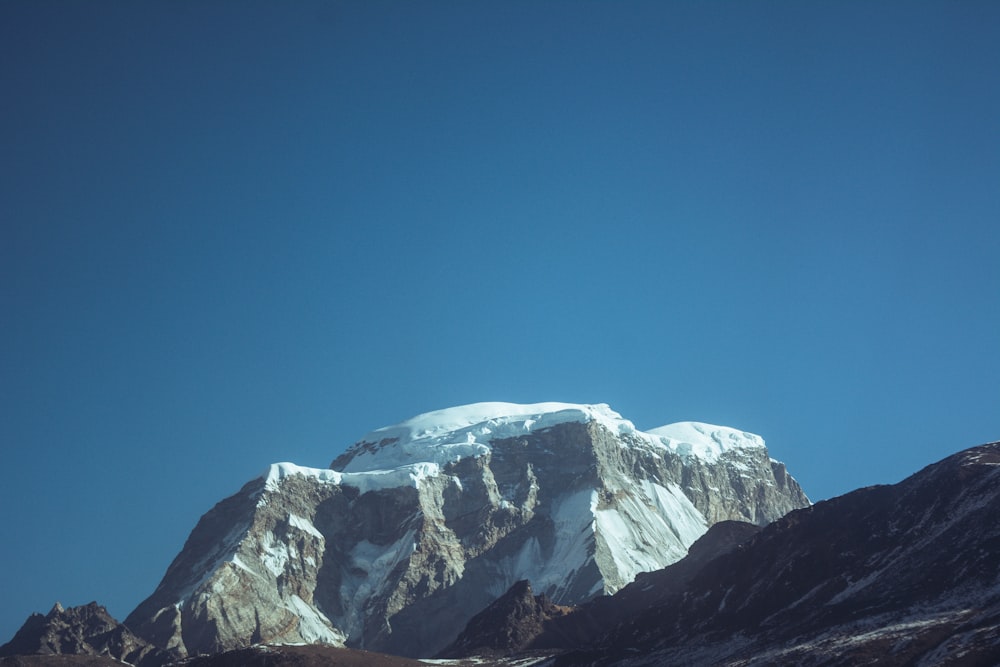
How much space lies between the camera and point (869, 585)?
188000 mm

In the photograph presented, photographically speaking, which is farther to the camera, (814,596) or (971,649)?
(814,596)

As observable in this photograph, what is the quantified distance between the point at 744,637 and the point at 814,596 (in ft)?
45.0

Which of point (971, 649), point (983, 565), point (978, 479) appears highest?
point (978, 479)

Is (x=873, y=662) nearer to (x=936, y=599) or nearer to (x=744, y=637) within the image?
(x=936, y=599)

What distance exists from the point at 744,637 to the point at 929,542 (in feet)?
104

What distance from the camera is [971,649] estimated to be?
139250mm

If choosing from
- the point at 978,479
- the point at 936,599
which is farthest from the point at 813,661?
the point at 978,479

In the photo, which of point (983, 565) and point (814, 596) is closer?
point (983, 565)

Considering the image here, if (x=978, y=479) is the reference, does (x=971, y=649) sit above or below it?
below

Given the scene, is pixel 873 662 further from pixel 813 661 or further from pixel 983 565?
pixel 983 565

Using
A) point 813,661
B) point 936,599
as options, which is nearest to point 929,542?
point 936,599

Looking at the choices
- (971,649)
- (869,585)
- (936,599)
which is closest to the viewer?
(971,649)

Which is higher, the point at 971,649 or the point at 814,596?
the point at 814,596

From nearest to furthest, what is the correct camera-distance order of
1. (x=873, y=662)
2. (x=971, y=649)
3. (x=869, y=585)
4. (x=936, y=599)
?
(x=971, y=649) < (x=873, y=662) < (x=936, y=599) < (x=869, y=585)
